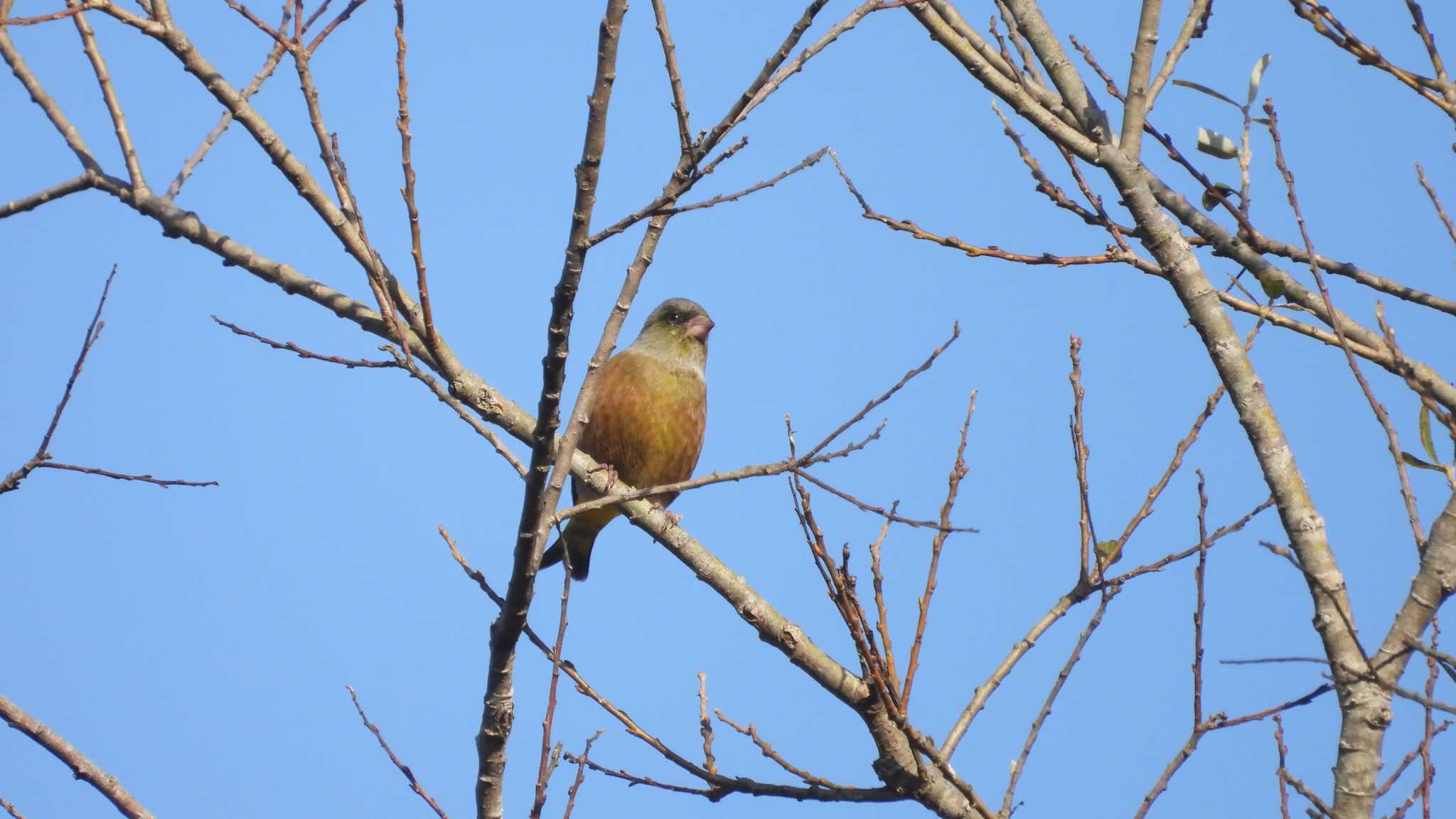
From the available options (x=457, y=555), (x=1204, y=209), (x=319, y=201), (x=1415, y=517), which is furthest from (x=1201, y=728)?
(x=319, y=201)

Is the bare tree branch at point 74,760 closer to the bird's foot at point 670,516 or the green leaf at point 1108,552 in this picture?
the bird's foot at point 670,516

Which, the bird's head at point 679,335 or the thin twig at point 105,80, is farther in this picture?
the bird's head at point 679,335

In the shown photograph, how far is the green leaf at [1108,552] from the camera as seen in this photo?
3975mm

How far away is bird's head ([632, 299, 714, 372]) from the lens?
6945mm

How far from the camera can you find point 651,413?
6.52m

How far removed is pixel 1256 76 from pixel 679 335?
368 cm

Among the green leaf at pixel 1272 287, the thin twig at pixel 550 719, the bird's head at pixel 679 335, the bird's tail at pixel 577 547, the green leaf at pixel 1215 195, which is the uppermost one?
the bird's head at pixel 679 335

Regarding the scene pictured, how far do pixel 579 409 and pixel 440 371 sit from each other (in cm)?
82

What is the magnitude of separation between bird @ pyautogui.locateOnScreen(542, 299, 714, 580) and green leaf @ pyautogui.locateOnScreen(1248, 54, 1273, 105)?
3.26m

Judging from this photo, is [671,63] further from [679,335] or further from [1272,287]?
[679,335]

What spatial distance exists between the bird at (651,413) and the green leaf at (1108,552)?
2.68 metres

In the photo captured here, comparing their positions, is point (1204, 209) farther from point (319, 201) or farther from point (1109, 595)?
point (319, 201)

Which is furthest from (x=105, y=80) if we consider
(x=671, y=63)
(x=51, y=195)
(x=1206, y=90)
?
(x=1206, y=90)

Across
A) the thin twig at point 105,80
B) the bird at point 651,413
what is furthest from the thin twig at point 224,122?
the bird at point 651,413
